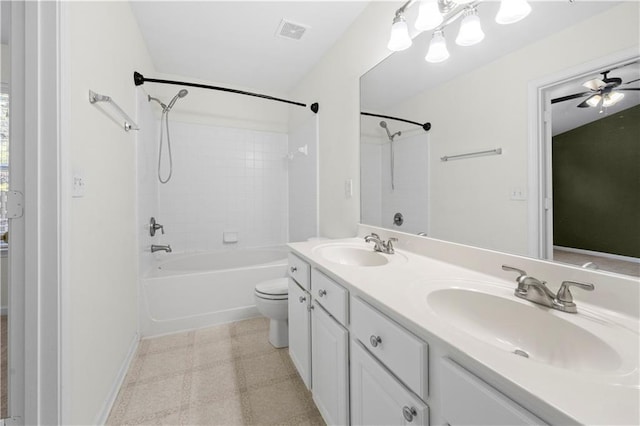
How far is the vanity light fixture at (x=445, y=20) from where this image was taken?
96cm

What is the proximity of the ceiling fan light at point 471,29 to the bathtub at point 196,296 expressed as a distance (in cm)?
213

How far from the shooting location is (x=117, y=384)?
1475 millimetres

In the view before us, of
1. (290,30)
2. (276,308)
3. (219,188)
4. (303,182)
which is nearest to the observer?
(276,308)

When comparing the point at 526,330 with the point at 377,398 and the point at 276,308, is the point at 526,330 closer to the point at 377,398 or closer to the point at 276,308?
the point at 377,398

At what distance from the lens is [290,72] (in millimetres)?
2719

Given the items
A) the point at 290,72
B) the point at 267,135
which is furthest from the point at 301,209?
the point at 290,72

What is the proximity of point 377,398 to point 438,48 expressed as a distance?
4.95 ft

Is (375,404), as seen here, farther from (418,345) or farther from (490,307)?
(490,307)

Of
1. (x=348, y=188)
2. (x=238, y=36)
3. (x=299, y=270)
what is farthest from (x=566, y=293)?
(x=238, y=36)

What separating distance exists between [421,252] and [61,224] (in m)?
1.52

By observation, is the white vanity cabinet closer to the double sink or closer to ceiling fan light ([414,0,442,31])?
the double sink

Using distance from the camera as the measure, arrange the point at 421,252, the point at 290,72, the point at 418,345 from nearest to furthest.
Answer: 1. the point at 418,345
2. the point at 421,252
3. the point at 290,72

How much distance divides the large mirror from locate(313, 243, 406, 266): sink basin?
0.30 meters

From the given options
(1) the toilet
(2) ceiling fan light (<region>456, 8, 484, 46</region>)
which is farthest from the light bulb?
(1) the toilet
